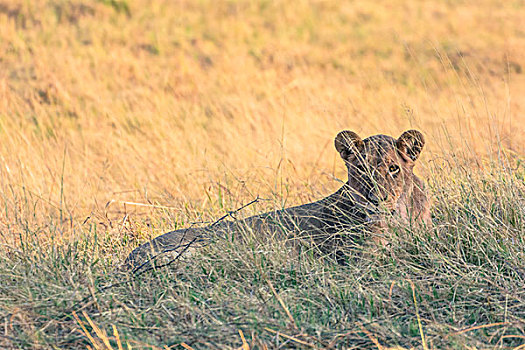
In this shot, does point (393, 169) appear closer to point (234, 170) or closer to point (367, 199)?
point (367, 199)

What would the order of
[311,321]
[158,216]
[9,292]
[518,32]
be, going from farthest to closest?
[518,32], [158,216], [9,292], [311,321]

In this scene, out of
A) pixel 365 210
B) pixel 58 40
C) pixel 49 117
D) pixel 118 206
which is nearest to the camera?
pixel 365 210

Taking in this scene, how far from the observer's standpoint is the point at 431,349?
2.98 metres

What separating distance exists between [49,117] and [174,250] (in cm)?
663

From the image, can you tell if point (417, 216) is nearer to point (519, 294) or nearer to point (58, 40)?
point (519, 294)

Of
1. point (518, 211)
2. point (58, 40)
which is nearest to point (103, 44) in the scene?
point (58, 40)

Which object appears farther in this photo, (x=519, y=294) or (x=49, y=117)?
(x=49, y=117)

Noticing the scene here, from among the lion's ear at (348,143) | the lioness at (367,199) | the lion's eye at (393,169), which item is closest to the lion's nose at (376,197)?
the lioness at (367,199)

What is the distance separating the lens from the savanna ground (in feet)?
11.1

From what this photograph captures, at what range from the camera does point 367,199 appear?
432cm

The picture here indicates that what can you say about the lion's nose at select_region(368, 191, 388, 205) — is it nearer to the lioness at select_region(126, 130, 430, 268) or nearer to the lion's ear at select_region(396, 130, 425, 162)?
the lioness at select_region(126, 130, 430, 268)

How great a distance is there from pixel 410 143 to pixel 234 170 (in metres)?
2.79

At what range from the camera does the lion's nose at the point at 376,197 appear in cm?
423

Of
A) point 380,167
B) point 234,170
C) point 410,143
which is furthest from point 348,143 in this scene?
point 234,170
